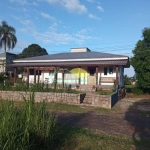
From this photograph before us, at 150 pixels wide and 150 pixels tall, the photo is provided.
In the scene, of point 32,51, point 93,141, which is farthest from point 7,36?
point 93,141

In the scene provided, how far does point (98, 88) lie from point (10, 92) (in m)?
8.67

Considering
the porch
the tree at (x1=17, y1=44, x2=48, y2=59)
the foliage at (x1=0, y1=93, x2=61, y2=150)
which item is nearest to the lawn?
the foliage at (x1=0, y1=93, x2=61, y2=150)

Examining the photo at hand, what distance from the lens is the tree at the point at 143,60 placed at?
1786cm

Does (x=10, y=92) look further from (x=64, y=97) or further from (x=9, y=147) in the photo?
(x=9, y=147)

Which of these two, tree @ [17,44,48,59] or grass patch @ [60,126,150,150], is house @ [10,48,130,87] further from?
tree @ [17,44,48,59]

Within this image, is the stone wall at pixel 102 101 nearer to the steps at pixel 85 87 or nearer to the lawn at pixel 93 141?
the lawn at pixel 93 141

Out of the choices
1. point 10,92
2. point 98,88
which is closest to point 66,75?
point 98,88

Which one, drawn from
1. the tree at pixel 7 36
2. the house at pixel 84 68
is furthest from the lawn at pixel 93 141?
the tree at pixel 7 36

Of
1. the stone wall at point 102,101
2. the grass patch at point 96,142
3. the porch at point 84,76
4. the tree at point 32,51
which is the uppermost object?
the tree at point 32,51

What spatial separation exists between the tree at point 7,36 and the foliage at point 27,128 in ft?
117

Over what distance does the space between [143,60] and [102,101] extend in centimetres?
1001

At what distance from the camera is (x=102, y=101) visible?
11141mm

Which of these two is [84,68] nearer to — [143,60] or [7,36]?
[143,60]

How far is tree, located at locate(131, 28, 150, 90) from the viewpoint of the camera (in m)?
17.9
